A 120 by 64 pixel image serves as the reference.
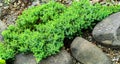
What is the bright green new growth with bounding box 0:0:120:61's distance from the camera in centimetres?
444

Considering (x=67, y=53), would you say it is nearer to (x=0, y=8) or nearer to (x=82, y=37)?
(x=82, y=37)

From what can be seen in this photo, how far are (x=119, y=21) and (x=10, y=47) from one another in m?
1.65

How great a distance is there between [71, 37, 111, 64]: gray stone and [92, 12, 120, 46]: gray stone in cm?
17

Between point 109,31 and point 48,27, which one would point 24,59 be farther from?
point 109,31

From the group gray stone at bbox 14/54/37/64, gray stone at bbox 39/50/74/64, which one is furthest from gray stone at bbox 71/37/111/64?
gray stone at bbox 14/54/37/64

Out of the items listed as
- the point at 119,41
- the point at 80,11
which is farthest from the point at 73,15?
the point at 119,41

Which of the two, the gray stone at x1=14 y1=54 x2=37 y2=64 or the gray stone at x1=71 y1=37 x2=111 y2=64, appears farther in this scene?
the gray stone at x1=14 y1=54 x2=37 y2=64

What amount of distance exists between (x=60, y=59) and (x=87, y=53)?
0.39 meters

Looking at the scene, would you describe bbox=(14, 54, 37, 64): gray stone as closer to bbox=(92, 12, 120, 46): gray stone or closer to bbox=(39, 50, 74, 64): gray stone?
bbox=(39, 50, 74, 64): gray stone

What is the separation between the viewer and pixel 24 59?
449cm

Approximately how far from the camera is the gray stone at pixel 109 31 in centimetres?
440

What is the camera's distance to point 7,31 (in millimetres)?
4793

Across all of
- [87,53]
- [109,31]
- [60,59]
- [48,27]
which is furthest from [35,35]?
[109,31]

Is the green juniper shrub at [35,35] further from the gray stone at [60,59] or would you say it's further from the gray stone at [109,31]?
the gray stone at [109,31]
